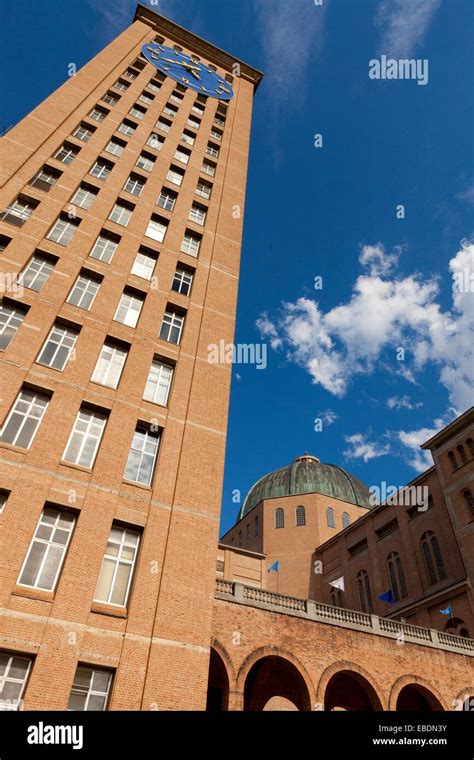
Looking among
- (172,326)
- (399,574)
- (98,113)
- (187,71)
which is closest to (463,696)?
(399,574)

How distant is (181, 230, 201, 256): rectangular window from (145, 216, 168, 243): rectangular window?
107 cm

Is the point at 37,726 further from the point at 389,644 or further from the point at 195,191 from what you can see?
the point at 195,191

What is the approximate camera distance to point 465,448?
33.8m

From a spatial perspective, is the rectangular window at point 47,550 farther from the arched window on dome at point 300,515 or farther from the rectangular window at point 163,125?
the arched window on dome at point 300,515

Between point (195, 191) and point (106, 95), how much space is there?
31.0 feet

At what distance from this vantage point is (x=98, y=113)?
1126 inches

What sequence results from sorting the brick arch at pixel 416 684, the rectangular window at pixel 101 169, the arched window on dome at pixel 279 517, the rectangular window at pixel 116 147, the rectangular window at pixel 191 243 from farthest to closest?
the arched window on dome at pixel 279 517 → the rectangular window at pixel 116 147 → the rectangular window at pixel 101 169 → the rectangular window at pixel 191 243 → the brick arch at pixel 416 684

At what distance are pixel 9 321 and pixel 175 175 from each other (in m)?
14.5

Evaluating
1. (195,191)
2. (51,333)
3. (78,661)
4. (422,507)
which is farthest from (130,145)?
(422,507)

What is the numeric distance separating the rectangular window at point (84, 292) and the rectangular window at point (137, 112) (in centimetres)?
1471

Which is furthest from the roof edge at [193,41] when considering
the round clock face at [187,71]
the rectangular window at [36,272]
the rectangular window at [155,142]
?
the rectangular window at [36,272]

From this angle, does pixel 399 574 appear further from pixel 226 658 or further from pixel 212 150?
pixel 212 150

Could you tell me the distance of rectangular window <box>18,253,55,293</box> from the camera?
18.5 metres

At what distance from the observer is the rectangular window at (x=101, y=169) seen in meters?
24.8
